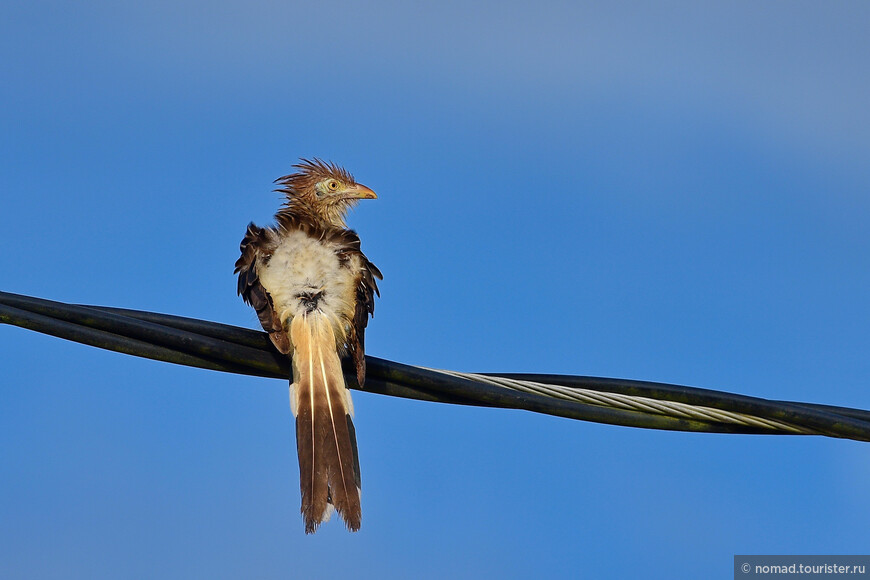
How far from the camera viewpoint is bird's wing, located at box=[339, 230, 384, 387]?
5.21 meters

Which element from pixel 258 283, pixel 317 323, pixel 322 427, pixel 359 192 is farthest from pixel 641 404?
pixel 359 192

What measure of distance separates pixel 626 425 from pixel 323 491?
1.49m

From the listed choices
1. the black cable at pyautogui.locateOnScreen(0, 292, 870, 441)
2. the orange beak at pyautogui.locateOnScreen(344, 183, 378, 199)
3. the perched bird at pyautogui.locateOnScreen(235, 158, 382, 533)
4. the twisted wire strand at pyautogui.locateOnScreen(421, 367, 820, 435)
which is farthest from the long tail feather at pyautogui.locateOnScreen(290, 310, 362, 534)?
the orange beak at pyautogui.locateOnScreen(344, 183, 378, 199)

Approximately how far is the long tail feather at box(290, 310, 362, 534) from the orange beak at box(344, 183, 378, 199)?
2.06m

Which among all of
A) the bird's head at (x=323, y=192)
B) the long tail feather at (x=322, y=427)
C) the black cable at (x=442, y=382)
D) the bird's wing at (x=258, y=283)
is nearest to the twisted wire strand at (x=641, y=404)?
the black cable at (x=442, y=382)

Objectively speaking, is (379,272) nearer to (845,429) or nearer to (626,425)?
(626,425)

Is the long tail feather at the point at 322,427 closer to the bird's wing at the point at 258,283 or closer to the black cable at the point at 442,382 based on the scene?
the bird's wing at the point at 258,283

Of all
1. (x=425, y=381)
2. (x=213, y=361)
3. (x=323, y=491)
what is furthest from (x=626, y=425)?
(x=213, y=361)

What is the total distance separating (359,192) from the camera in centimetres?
723

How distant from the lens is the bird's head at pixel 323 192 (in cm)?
709

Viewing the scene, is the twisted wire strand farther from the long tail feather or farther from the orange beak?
the orange beak

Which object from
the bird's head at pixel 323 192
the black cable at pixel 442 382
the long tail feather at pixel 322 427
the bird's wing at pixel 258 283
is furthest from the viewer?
the bird's head at pixel 323 192

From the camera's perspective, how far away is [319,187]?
23.5 feet

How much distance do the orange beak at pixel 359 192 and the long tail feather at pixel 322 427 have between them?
206 cm
